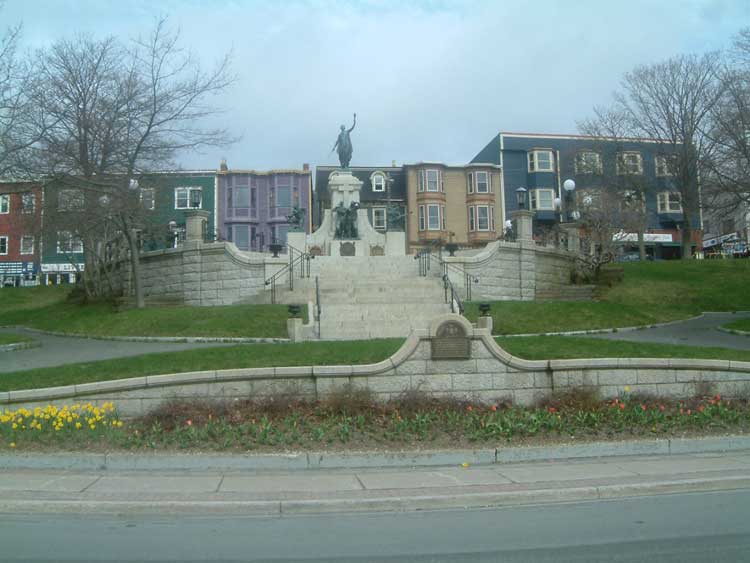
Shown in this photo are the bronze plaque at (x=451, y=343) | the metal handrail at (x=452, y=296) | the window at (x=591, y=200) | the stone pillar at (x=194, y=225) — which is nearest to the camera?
the bronze plaque at (x=451, y=343)

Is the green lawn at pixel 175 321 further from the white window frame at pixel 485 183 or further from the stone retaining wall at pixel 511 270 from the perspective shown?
the white window frame at pixel 485 183

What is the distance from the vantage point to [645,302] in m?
27.9

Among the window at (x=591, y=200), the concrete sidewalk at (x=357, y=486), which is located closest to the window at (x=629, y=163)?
the window at (x=591, y=200)

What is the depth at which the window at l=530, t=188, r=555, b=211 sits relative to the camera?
6062cm

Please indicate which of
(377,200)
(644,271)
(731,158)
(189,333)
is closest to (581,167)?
(644,271)

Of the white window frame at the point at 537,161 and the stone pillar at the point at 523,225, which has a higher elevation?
the white window frame at the point at 537,161

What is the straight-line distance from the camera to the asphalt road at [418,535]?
19.2ft

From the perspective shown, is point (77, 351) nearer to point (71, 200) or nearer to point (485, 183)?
point (71, 200)

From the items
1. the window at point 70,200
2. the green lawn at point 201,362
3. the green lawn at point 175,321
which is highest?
the window at point 70,200

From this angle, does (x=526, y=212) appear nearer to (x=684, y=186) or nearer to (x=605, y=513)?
(x=684, y=186)

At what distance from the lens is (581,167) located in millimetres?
47562

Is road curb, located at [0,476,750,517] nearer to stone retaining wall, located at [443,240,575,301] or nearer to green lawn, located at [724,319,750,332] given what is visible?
green lawn, located at [724,319,750,332]

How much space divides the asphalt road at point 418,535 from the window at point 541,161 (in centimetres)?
5571

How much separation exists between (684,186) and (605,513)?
3729 cm
